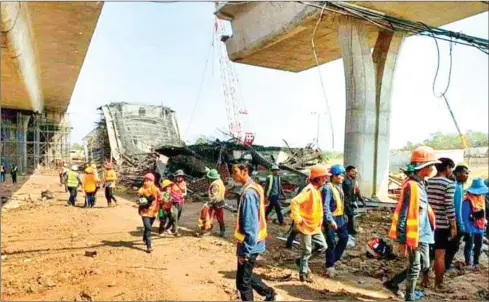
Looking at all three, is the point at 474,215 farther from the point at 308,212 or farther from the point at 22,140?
the point at 22,140

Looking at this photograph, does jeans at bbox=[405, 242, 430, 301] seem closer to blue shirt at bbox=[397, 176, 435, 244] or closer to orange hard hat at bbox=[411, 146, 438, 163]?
blue shirt at bbox=[397, 176, 435, 244]

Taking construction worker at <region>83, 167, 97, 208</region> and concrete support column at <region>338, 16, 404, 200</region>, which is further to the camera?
construction worker at <region>83, 167, 97, 208</region>

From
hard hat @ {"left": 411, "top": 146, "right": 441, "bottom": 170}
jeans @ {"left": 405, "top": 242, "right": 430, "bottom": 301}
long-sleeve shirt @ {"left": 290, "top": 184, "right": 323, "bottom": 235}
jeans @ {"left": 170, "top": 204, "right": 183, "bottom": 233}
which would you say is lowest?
jeans @ {"left": 170, "top": 204, "right": 183, "bottom": 233}

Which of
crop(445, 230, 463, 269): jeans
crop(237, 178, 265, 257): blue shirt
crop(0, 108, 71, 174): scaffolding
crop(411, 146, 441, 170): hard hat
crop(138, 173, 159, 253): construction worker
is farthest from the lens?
crop(0, 108, 71, 174): scaffolding

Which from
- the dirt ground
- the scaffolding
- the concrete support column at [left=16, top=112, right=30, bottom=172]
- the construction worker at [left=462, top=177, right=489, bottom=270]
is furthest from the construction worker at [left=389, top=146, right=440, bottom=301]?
the concrete support column at [left=16, top=112, right=30, bottom=172]

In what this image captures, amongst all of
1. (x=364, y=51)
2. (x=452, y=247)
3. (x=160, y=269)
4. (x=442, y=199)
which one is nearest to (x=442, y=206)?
(x=442, y=199)

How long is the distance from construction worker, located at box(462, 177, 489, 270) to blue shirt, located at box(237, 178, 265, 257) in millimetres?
3926

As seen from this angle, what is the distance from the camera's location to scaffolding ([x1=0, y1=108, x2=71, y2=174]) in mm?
27250

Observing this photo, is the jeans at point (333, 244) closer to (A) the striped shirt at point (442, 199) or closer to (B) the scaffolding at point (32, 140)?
(A) the striped shirt at point (442, 199)

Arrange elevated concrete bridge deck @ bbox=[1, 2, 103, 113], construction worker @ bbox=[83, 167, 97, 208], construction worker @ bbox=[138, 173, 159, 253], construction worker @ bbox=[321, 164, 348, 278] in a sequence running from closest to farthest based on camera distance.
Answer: construction worker @ bbox=[321, 164, 348, 278]
construction worker @ bbox=[138, 173, 159, 253]
elevated concrete bridge deck @ bbox=[1, 2, 103, 113]
construction worker @ bbox=[83, 167, 97, 208]

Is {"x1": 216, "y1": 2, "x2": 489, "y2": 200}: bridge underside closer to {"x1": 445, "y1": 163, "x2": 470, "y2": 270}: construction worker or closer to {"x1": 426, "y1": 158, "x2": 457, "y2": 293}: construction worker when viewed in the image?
{"x1": 445, "y1": 163, "x2": 470, "y2": 270}: construction worker

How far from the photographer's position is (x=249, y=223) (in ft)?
13.4

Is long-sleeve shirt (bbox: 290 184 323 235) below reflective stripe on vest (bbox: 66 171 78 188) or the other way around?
the other way around

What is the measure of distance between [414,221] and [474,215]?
8.69ft
